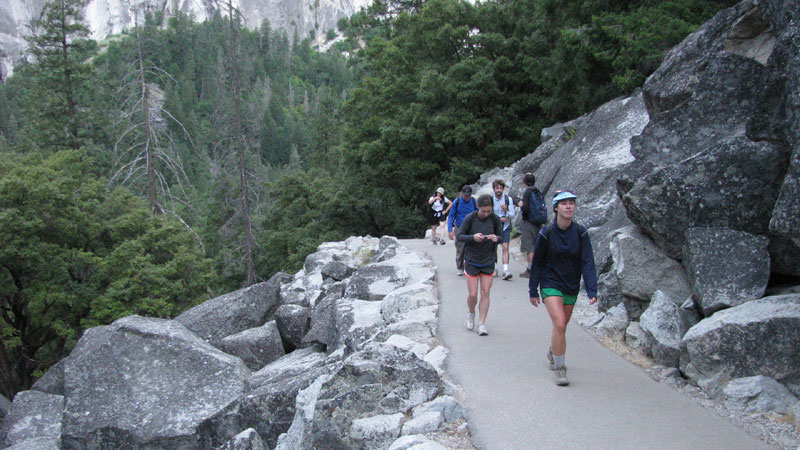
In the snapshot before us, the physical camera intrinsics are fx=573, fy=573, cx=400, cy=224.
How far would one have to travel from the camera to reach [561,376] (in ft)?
18.4

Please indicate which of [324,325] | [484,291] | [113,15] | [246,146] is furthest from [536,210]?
[113,15]

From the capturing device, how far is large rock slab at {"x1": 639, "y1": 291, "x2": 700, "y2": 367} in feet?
19.9

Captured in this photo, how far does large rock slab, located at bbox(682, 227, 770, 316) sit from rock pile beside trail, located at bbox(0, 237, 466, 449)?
2.95 meters

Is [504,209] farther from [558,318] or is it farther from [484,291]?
[558,318]

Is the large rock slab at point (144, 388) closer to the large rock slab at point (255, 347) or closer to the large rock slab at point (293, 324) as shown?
the large rock slab at point (255, 347)

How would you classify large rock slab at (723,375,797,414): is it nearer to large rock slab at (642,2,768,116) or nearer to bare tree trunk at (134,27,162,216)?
large rock slab at (642,2,768,116)

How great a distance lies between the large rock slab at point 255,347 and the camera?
10789mm

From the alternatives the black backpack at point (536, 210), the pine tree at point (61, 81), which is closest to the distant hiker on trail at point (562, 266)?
the black backpack at point (536, 210)

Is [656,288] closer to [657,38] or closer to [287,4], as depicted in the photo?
[657,38]

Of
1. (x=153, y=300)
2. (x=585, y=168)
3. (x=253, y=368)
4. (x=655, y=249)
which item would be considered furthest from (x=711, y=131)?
(x=153, y=300)

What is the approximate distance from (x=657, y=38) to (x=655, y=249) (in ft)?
25.9

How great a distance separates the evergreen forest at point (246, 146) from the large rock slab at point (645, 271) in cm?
742

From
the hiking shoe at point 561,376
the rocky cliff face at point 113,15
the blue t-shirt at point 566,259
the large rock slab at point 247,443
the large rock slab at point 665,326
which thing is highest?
the rocky cliff face at point 113,15

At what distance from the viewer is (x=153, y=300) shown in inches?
661
